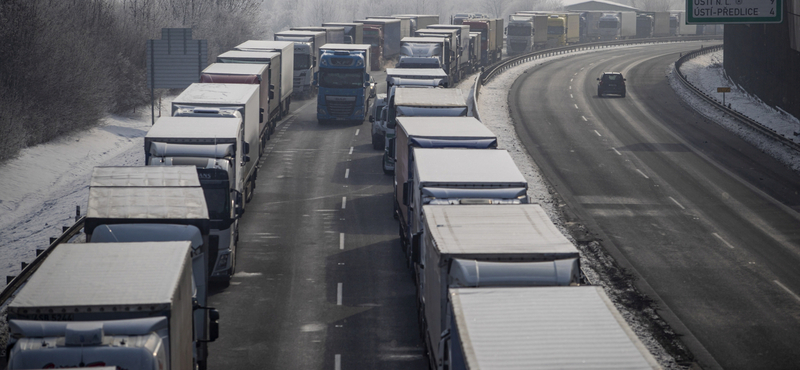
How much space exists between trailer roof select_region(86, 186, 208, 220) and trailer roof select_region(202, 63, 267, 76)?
1786 centimetres

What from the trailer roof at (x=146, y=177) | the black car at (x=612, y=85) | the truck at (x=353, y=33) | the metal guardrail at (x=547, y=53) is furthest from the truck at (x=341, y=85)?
the trailer roof at (x=146, y=177)

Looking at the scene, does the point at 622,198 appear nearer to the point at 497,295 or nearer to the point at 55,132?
the point at 497,295

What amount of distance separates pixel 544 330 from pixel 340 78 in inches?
1321

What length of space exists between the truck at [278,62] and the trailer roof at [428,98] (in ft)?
29.0

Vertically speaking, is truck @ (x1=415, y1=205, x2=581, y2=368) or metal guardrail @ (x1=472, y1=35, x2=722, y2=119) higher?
metal guardrail @ (x1=472, y1=35, x2=722, y2=119)

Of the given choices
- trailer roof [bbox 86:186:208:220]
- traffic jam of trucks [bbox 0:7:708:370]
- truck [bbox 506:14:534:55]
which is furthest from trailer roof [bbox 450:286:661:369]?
truck [bbox 506:14:534:55]

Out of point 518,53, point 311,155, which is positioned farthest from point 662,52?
point 311,155

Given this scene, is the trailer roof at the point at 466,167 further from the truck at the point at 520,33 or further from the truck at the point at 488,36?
the truck at the point at 520,33

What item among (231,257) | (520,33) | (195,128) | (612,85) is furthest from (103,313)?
(520,33)

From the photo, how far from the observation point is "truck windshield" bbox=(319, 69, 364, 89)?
1626 inches

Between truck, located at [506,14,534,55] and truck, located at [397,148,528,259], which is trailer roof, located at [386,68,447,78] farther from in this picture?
truck, located at [506,14,534,55]

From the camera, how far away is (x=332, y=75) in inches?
1630

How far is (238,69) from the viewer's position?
33.2 meters

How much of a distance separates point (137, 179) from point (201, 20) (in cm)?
5352
